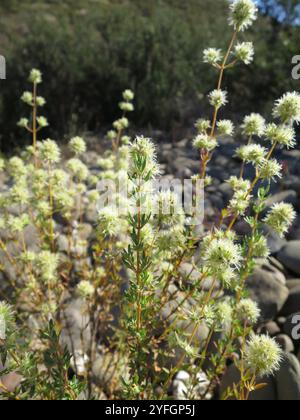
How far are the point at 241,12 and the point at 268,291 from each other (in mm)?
2216

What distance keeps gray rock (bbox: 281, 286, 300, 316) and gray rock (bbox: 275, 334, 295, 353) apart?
0.37 metres

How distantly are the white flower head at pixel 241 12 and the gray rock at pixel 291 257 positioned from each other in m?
2.35

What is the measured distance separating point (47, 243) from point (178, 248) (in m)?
1.35

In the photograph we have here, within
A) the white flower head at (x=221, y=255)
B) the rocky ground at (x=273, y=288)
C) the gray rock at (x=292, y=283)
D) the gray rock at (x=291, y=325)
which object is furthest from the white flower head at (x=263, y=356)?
the gray rock at (x=292, y=283)

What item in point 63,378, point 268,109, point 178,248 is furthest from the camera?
point 268,109

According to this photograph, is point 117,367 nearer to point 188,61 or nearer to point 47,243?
point 47,243

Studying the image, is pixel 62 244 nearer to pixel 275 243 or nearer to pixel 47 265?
pixel 47 265

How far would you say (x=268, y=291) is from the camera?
11.0 feet

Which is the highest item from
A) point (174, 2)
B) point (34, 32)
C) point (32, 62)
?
point (174, 2)

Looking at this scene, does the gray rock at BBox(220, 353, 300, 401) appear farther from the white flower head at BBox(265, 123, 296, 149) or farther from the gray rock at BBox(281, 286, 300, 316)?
the white flower head at BBox(265, 123, 296, 149)

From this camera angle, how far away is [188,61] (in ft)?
27.6

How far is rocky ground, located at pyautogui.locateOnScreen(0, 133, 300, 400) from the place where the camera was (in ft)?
8.34

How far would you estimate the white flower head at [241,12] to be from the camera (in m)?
1.97
